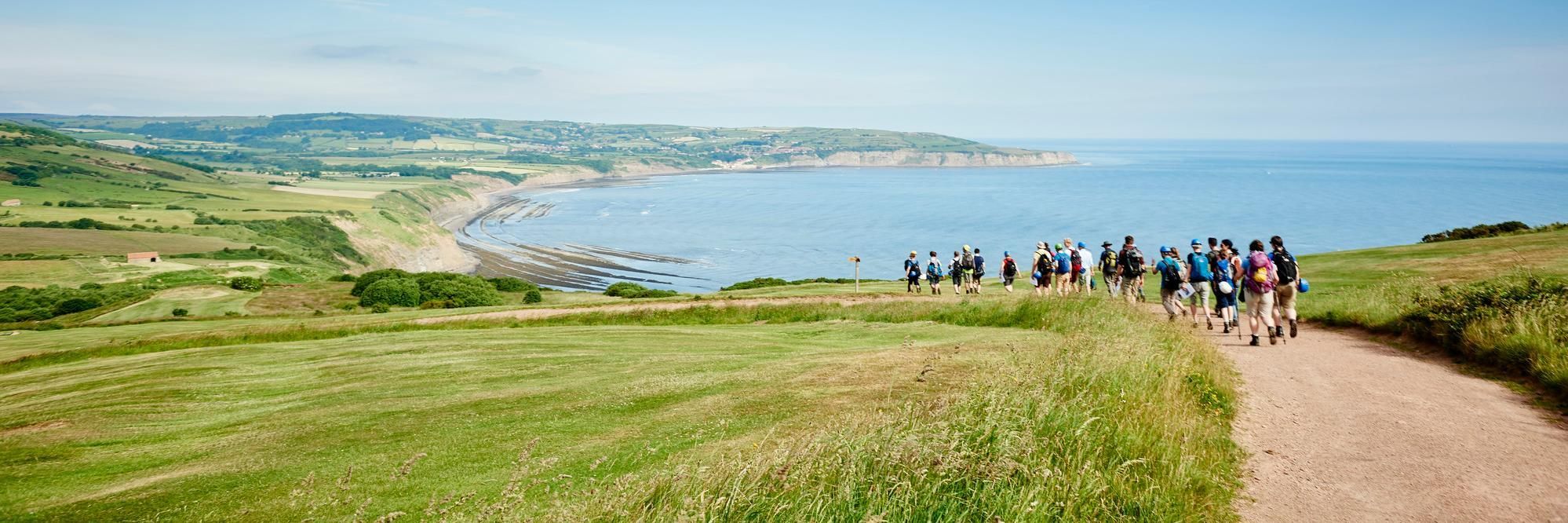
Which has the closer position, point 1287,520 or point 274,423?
point 1287,520

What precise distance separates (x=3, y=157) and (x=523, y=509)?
240m

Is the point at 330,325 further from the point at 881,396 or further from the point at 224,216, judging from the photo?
the point at 224,216

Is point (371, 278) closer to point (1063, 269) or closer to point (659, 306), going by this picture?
point (659, 306)

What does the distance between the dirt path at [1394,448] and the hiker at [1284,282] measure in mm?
3957

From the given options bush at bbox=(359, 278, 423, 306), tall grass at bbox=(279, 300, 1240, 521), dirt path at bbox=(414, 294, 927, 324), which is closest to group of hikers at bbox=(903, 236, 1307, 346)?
dirt path at bbox=(414, 294, 927, 324)

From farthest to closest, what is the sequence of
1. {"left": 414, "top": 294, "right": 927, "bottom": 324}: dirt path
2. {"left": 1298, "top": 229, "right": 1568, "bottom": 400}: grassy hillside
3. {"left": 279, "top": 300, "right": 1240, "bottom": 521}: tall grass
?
{"left": 414, "top": 294, "right": 927, "bottom": 324}: dirt path, {"left": 1298, "top": 229, "right": 1568, "bottom": 400}: grassy hillside, {"left": 279, "top": 300, "right": 1240, "bottom": 521}: tall grass

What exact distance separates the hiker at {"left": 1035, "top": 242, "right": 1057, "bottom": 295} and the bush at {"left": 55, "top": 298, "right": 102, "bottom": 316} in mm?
74038

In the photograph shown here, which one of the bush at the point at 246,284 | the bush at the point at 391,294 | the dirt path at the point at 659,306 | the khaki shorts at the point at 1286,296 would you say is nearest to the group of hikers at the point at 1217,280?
the khaki shorts at the point at 1286,296

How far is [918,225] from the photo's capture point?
170500mm

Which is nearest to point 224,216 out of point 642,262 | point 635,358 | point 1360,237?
point 642,262

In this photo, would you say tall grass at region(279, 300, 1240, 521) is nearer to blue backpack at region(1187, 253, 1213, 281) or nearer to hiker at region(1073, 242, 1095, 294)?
blue backpack at region(1187, 253, 1213, 281)

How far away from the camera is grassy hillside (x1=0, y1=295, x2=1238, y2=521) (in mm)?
7098

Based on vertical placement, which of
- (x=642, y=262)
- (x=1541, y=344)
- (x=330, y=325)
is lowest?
(x=642, y=262)

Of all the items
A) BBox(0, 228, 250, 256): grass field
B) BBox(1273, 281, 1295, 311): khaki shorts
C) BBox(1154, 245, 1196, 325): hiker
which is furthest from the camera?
BBox(0, 228, 250, 256): grass field
